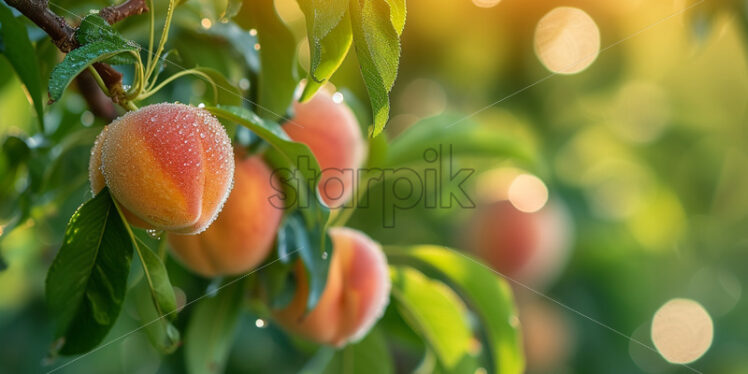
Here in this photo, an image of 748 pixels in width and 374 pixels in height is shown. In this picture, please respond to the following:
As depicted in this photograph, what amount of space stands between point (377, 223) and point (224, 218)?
0.50 metres

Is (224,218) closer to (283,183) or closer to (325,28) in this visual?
(283,183)

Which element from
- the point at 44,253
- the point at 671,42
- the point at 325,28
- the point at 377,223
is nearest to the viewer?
the point at 325,28

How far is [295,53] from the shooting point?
763mm

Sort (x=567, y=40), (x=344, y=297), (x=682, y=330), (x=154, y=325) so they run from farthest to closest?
(x=682, y=330) → (x=567, y=40) → (x=344, y=297) → (x=154, y=325)

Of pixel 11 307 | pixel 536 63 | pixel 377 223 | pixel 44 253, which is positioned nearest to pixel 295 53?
pixel 377 223

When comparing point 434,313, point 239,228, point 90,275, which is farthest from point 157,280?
point 434,313

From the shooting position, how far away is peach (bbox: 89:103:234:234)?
53cm

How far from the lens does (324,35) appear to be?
48 centimetres

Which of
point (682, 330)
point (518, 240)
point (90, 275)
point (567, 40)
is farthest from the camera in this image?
point (682, 330)

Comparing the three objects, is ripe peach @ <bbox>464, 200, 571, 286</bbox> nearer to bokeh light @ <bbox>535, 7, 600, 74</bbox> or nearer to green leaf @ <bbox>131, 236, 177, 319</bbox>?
bokeh light @ <bbox>535, 7, 600, 74</bbox>

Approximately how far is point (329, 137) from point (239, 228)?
128mm

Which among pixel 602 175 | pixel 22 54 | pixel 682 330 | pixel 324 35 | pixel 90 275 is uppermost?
pixel 324 35

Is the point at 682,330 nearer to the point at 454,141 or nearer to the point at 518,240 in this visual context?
the point at 518,240

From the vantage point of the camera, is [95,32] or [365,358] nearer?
[95,32]
